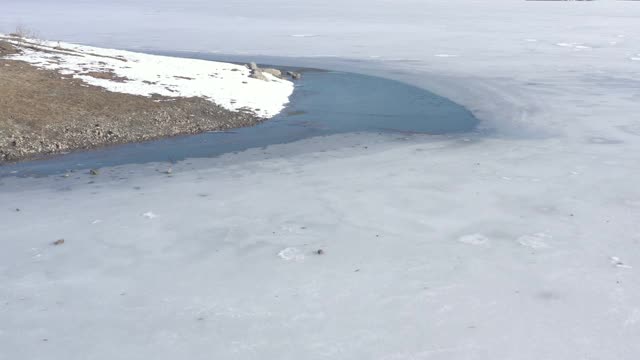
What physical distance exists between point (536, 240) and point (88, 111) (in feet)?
36.9

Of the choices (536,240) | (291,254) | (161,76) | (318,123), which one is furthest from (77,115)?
(536,240)

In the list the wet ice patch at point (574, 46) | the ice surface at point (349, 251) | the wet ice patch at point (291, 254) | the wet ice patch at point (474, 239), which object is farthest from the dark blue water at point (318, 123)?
the wet ice patch at point (574, 46)

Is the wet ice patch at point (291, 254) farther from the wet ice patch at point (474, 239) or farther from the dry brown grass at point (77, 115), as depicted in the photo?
the dry brown grass at point (77, 115)

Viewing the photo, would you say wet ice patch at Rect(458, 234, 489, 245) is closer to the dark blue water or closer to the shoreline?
the dark blue water

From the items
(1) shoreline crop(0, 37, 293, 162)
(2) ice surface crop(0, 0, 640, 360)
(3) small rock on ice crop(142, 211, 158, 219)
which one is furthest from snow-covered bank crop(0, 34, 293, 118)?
(3) small rock on ice crop(142, 211, 158, 219)

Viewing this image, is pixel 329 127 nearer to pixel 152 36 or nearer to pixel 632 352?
pixel 632 352

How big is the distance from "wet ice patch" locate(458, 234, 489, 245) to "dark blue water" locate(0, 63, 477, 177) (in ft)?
21.6

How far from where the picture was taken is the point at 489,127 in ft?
55.0

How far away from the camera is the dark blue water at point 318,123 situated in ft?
45.9

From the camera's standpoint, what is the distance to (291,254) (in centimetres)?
882

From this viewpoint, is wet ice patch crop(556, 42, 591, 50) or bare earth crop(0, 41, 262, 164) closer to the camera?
bare earth crop(0, 41, 262, 164)

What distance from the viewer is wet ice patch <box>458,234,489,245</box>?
9.21m

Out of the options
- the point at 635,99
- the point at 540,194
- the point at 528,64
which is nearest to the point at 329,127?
the point at 540,194

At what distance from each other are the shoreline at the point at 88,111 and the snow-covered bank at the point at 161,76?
0.09 m
